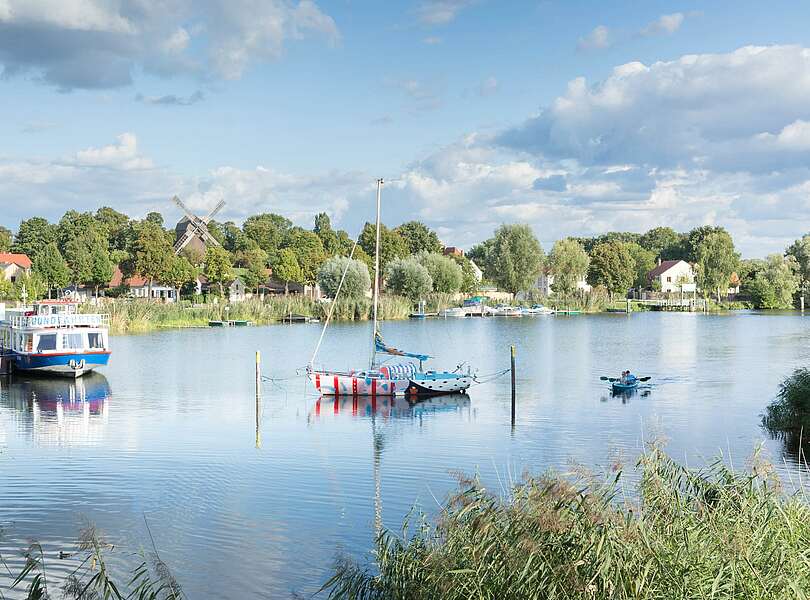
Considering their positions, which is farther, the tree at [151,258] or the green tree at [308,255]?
the green tree at [308,255]

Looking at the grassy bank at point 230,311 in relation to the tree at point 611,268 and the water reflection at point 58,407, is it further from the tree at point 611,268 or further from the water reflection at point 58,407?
the tree at point 611,268

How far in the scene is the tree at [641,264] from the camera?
15975 centimetres

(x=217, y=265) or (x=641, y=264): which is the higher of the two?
(x=641, y=264)

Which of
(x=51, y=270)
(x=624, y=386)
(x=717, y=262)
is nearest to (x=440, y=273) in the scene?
(x=717, y=262)

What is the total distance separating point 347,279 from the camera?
318 feet

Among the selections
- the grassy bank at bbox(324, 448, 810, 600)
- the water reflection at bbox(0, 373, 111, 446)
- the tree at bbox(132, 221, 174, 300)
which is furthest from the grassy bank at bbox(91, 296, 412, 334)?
the grassy bank at bbox(324, 448, 810, 600)

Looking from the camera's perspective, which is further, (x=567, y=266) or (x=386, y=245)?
(x=567, y=266)

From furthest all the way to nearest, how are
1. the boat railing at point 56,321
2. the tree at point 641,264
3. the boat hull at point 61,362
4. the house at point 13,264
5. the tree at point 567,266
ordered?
the tree at point 641,264 < the tree at point 567,266 < the house at point 13,264 < the boat railing at point 56,321 < the boat hull at point 61,362

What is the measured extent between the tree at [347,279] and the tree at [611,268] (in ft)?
160

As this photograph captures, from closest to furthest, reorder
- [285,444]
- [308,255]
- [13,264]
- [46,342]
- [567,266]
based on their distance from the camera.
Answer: [285,444]
[46,342]
[13,264]
[308,255]
[567,266]

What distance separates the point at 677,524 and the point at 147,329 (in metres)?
71.2

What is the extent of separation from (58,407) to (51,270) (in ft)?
198

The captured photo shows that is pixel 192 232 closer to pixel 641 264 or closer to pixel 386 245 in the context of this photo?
pixel 386 245

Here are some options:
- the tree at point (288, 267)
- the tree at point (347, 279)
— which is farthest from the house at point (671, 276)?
the tree at point (347, 279)
